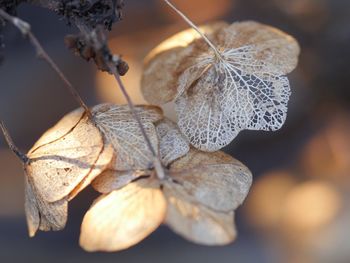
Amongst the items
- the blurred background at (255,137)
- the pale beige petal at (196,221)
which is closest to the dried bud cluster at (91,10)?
the pale beige petal at (196,221)

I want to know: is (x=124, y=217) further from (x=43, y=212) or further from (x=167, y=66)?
(x=167, y=66)

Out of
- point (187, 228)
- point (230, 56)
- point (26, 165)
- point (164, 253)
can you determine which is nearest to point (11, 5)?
point (26, 165)

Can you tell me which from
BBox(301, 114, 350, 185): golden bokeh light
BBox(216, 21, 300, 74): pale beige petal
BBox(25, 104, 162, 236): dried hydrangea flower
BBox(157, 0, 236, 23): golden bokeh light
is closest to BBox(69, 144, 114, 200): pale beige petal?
BBox(25, 104, 162, 236): dried hydrangea flower

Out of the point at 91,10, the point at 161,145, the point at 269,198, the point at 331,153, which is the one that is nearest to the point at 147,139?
the point at 161,145

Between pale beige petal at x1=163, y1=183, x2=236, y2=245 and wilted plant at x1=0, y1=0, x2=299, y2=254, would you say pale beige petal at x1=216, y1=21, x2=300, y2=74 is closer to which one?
wilted plant at x1=0, y1=0, x2=299, y2=254

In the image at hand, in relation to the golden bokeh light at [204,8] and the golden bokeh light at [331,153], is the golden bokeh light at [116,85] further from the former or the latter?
the golden bokeh light at [331,153]

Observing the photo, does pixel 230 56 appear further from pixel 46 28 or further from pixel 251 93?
pixel 46 28

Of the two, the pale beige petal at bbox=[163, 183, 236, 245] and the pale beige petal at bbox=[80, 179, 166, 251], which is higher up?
the pale beige petal at bbox=[80, 179, 166, 251]

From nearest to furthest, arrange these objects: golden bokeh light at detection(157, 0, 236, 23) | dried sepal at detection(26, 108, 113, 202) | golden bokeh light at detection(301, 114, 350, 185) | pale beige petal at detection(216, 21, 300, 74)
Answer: dried sepal at detection(26, 108, 113, 202), pale beige petal at detection(216, 21, 300, 74), golden bokeh light at detection(301, 114, 350, 185), golden bokeh light at detection(157, 0, 236, 23)
